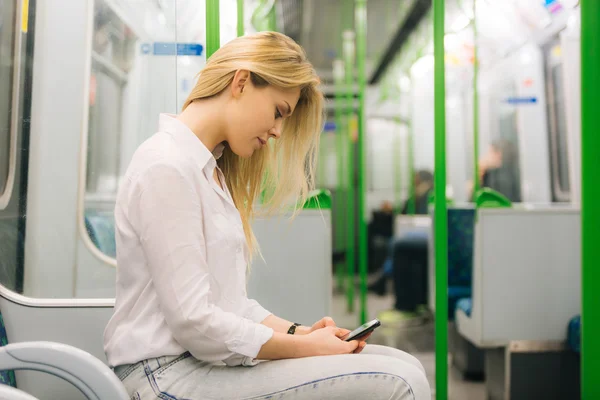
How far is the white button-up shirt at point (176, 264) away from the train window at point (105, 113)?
28.9 inches

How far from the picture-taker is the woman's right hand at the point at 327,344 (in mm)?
1067

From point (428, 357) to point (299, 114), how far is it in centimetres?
262

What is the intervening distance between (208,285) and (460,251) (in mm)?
2816

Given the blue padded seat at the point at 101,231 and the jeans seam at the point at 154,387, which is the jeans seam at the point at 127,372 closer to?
the jeans seam at the point at 154,387

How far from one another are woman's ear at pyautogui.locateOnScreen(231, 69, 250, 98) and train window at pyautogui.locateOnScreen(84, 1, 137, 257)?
786 millimetres

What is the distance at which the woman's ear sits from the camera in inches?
44.8

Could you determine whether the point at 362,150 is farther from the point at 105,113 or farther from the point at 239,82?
the point at 239,82

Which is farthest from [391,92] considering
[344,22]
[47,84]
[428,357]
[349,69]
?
[47,84]

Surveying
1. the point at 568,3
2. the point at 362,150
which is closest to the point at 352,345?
the point at 362,150

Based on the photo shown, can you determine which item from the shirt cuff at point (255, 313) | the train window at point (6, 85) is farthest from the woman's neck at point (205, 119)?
the train window at point (6, 85)

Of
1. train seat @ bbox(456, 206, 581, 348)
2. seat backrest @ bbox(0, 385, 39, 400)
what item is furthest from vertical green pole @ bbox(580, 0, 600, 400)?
seat backrest @ bbox(0, 385, 39, 400)

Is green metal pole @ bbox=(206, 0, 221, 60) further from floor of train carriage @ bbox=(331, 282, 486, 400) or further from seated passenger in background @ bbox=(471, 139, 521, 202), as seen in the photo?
seated passenger in background @ bbox=(471, 139, 521, 202)

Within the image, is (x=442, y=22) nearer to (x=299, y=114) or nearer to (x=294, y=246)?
(x=299, y=114)

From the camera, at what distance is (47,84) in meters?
1.65
